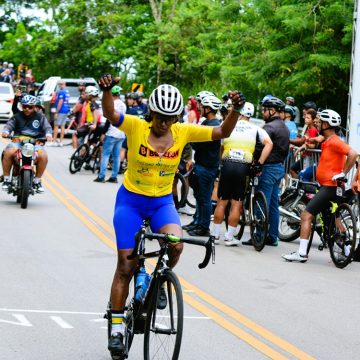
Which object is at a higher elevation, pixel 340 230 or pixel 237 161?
pixel 237 161

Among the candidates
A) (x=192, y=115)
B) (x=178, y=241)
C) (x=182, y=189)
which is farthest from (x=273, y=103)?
(x=192, y=115)

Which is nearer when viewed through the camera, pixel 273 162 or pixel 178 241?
pixel 178 241

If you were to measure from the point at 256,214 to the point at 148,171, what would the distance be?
7003 mm

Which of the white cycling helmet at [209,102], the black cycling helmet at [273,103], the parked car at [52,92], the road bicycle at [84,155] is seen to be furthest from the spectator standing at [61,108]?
the black cycling helmet at [273,103]

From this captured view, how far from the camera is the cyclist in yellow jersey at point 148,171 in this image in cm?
780

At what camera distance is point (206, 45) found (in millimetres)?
38594

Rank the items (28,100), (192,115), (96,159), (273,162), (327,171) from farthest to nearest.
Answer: (192,115)
(96,159)
(28,100)
(273,162)
(327,171)

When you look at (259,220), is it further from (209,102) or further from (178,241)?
(178,241)

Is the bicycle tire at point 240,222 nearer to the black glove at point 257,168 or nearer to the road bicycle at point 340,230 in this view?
the black glove at point 257,168

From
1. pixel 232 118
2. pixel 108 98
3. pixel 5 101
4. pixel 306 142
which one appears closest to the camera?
pixel 108 98

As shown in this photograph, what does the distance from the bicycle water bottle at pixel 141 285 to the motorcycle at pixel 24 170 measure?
1020cm

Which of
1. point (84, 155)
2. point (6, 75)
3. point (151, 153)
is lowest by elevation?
point (84, 155)

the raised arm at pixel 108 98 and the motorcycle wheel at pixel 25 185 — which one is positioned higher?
the raised arm at pixel 108 98

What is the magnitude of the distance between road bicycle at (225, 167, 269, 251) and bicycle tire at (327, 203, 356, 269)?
1.06m
